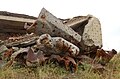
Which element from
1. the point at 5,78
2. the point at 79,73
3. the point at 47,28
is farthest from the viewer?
the point at 47,28

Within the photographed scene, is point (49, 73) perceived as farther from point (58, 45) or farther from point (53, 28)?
point (53, 28)

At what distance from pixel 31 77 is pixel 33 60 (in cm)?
57

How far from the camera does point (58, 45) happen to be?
249 inches

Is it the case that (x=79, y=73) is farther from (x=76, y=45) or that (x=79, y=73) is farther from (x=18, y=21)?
(x=18, y=21)

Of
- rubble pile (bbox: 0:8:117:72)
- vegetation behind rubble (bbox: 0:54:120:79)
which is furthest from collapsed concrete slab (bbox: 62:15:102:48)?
vegetation behind rubble (bbox: 0:54:120:79)

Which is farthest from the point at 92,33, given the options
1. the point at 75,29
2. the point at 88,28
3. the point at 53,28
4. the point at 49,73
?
the point at 49,73

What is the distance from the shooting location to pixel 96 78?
5648 mm

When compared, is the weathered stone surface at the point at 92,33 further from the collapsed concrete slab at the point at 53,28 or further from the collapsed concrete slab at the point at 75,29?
the collapsed concrete slab at the point at 53,28

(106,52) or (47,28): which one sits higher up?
(47,28)

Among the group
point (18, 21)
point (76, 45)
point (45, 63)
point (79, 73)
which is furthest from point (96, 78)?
point (18, 21)

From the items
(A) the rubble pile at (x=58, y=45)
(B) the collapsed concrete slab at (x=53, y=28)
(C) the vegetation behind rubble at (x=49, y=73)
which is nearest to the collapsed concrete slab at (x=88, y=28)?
(A) the rubble pile at (x=58, y=45)

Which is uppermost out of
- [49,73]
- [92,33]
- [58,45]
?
[92,33]

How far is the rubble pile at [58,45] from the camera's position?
20.3ft

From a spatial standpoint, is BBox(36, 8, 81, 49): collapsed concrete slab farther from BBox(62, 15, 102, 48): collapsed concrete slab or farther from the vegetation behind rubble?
the vegetation behind rubble
